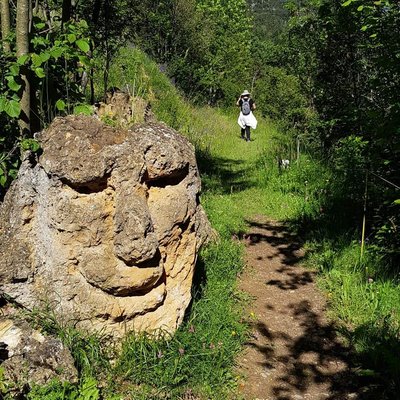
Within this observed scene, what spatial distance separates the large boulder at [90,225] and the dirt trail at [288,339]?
3.64 feet

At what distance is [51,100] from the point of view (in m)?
4.41

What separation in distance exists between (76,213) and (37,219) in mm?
371

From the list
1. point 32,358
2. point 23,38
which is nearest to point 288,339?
point 32,358

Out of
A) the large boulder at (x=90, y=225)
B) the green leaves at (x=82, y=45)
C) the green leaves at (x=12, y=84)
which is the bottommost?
the large boulder at (x=90, y=225)

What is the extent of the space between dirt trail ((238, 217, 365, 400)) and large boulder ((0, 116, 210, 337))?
3.64 feet

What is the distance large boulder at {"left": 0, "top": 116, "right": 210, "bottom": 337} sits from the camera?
3361mm

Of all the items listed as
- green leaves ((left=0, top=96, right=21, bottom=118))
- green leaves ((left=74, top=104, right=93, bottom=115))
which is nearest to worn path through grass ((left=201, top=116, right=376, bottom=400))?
green leaves ((left=74, top=104, right=93, bottom=115))

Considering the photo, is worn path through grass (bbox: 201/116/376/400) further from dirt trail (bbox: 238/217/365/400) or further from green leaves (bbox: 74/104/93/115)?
green leaves (bbox: 74/104/93/115)

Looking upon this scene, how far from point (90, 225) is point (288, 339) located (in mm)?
2264

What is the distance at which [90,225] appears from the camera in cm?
337

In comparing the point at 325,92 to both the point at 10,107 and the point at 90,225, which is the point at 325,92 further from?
the point at 90,225

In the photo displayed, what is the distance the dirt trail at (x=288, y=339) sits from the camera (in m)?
3.74

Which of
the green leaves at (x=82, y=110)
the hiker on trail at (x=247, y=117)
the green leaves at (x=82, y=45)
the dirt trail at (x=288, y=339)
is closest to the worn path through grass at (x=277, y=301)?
the dirt trail at (x=288, y=339)

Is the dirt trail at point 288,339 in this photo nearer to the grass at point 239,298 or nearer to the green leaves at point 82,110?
the grass at point 239,298
